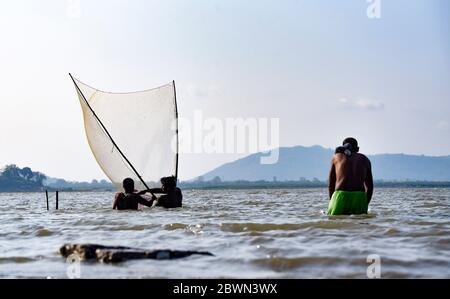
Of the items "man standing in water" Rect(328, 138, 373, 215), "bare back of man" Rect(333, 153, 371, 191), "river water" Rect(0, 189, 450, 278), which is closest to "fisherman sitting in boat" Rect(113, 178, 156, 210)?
"river water" Rect(0, 189, 450, 278)

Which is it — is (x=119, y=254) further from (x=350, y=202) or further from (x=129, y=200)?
(x=129, y=200)

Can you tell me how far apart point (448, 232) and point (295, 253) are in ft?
12.8

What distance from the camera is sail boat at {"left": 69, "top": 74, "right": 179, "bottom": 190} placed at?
83.0 ft

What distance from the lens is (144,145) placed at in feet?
87.5

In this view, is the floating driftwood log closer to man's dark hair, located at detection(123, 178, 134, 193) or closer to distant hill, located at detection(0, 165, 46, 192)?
man's dark hair, located at detection(123, 178, 134, 193)

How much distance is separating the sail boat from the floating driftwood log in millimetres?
15067

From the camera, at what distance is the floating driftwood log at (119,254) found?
9422mm

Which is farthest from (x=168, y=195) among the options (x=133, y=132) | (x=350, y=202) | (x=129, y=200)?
(x=350, y=202)

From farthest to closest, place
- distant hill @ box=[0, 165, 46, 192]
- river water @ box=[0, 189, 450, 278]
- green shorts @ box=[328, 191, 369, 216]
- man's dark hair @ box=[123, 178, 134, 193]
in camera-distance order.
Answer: distant hill @ box=[0, 165, 46, 192]
man's dark hair @ box=[123, 178, 134, 193]
green shorts @ box=[328, 191, 369, 216]
river water @ box=[0, 189, 450, 278]

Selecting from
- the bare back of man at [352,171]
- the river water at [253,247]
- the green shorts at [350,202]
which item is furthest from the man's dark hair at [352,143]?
the river water at [253,247]

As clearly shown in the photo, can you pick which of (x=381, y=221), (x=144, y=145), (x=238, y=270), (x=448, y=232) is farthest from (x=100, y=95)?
(x=238, y=270)

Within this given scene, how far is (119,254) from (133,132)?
17508 mm
